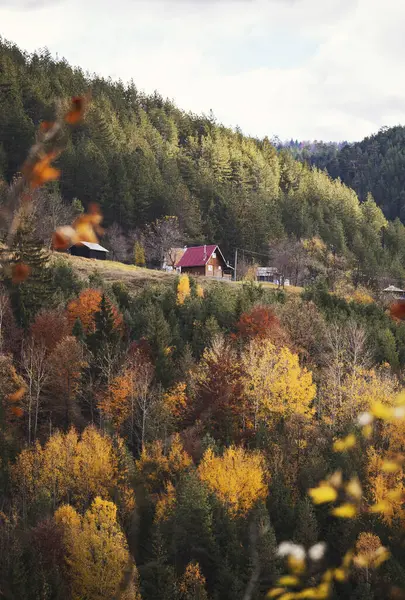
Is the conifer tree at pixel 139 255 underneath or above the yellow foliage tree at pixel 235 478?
above

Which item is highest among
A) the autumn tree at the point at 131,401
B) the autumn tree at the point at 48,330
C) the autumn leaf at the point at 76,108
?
the autumn leaf at the point at 76,108

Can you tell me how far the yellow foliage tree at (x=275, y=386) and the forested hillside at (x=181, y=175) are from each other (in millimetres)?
45477

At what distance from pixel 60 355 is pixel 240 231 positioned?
52.9 metres

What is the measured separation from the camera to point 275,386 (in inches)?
1656

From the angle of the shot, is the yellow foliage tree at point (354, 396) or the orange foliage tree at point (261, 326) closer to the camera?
the yellow foliage tree at point (354, 396)

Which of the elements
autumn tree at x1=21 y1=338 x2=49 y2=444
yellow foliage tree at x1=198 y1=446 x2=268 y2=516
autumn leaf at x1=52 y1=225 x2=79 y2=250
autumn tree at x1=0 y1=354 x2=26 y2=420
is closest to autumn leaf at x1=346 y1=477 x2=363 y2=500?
autumn leaf at x1=52 y1=225 x2=79 y2=250

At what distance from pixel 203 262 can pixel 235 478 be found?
38.0 m

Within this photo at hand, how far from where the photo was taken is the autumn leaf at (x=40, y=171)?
2.49 m

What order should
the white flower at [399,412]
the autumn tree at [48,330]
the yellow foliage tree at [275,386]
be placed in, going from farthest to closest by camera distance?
the autumn tree at [48,330], the yellow foliage tree at [275,386], the white flower at [399,412]

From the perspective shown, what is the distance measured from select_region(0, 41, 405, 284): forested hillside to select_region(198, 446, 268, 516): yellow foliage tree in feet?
168

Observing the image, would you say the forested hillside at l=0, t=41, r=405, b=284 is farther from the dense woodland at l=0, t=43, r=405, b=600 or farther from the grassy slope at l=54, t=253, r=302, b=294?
the dense woodland at l=0, t=43, r=405, b=600

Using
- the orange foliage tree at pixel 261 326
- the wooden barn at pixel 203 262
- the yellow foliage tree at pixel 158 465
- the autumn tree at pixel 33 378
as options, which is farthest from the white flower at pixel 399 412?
the wooden barn at pixel 203 262

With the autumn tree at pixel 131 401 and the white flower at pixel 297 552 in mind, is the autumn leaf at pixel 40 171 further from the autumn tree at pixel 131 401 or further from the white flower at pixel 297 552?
the autumn tree at pixel 131 401

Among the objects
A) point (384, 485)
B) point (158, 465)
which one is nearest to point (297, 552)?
point (384, 485)
